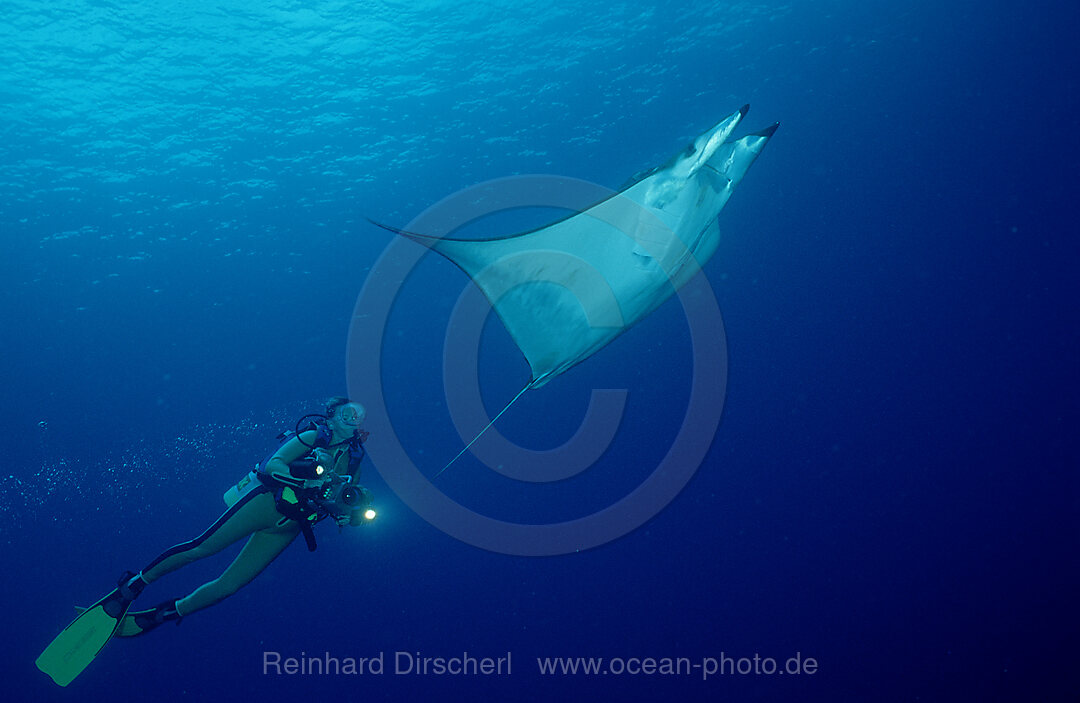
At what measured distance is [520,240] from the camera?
353 centimetres

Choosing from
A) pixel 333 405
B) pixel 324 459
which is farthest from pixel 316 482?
pixel 333 405

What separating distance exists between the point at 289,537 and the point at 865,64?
19910mm

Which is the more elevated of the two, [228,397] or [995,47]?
[995,47]

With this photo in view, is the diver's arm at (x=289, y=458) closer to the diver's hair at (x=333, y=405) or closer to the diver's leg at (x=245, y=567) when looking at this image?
the diver's hair at (x=333, y=405)

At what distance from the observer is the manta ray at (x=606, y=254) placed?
10.8 ft

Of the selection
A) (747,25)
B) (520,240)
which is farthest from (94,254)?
(747,25)

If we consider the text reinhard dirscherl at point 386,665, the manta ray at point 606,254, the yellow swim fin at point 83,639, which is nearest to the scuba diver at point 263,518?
the yellow swim fin at point 83,639

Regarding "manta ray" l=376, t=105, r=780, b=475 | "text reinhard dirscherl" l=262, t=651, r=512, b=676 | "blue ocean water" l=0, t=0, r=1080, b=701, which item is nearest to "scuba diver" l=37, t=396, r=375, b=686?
"manta ray" l=376, t=105, r=780, b=475

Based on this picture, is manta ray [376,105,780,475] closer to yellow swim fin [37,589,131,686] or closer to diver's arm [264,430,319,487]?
diver's arm [264,430,319,487]

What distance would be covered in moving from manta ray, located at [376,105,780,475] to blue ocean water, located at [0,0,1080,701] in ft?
32.1

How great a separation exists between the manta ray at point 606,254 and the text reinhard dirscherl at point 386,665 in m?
18.3

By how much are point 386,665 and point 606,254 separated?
20705 millimetres

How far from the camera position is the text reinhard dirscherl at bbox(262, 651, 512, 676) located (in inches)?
725

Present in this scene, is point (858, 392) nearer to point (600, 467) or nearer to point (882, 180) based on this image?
point (882, 180)
